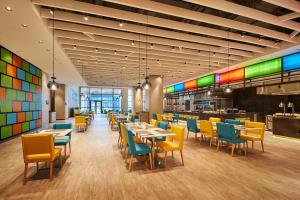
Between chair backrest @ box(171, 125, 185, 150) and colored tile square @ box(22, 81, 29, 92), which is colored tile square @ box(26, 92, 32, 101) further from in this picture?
chair backrest @ box(171, 125, 185, 150)

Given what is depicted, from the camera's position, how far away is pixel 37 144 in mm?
3438

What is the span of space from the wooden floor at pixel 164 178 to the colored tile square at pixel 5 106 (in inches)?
89.7

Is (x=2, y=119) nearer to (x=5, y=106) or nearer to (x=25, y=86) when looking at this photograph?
(x=5, y=106)

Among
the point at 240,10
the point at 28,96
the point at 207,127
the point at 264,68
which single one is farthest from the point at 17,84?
the point at 264,68

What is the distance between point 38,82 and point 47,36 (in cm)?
568

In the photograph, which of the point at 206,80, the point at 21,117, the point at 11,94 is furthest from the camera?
the point at 206,80

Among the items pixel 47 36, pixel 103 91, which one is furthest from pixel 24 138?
pixel 103 91

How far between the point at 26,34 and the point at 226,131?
6.70 metres

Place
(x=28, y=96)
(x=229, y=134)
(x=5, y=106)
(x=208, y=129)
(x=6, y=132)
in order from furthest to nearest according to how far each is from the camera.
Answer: (x=28, y=96) < (x=6, y=132) < (x=5, y=106) < (x=208, y=129) < (x=229, y=134)

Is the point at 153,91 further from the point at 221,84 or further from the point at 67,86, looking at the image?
the point at 67,86

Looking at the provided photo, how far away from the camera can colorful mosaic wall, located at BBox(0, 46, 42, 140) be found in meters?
6.72

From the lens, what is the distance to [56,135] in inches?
160

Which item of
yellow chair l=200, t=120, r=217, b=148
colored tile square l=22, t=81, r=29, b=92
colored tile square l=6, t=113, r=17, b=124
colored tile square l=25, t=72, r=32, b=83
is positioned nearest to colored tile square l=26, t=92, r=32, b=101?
colored tile square l=22, t=81, r=29, b=92

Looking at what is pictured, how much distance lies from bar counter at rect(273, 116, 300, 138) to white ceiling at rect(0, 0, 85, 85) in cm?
951
